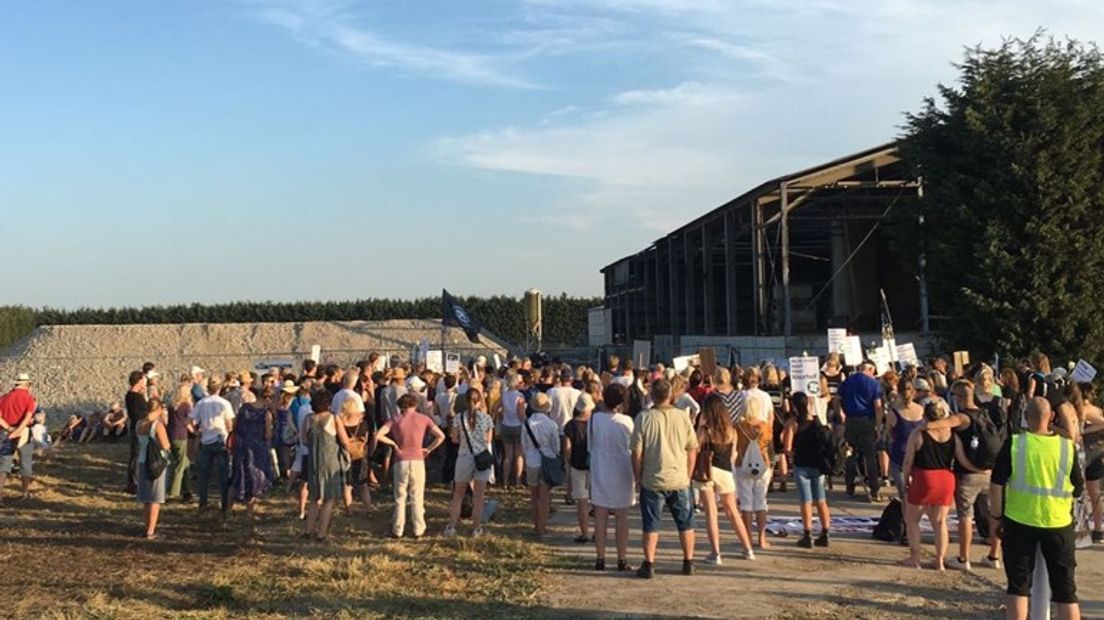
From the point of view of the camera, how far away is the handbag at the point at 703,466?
8320 mm

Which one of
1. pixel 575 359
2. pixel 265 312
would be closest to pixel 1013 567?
pixel 575 359

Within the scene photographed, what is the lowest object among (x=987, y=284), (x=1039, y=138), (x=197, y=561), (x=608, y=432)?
(x=197, y=561)

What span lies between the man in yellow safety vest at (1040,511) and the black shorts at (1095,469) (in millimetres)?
3461

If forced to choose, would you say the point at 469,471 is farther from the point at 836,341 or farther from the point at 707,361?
the point at 836,341

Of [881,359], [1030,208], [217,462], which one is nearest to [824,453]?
[217,462]

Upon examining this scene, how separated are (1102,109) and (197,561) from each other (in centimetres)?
1896

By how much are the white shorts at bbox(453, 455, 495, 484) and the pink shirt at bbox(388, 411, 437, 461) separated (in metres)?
0.40

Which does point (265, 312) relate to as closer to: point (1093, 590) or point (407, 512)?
point (407, 512)

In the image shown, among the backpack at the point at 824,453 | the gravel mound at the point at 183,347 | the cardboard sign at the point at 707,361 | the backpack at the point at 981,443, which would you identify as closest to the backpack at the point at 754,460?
the backpack at the point at 824,453

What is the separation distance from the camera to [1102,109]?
19.5 metres

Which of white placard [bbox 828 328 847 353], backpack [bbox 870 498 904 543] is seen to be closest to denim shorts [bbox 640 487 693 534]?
backpack [bbox 870 498 904 543]

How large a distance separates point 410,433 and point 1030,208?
49.4ft

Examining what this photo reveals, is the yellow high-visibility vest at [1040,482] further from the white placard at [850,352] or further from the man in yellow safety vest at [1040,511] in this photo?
the white placard at [850,352]

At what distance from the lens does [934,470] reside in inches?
314
